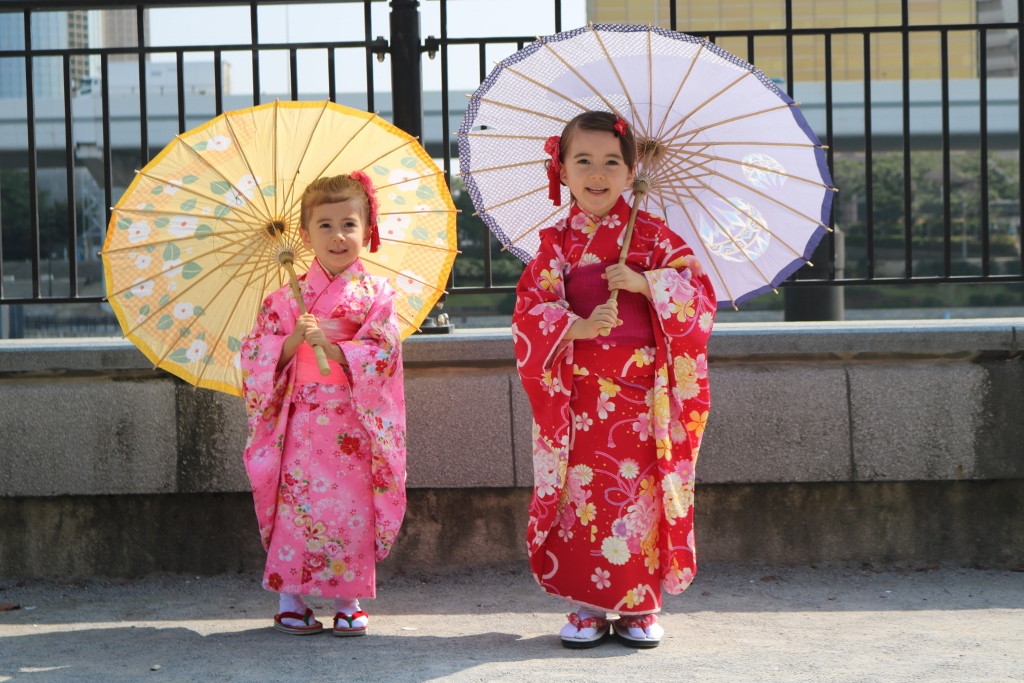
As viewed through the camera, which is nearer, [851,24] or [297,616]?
[297,616]

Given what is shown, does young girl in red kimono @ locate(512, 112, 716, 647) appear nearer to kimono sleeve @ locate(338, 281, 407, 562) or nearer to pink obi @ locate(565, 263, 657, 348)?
pink obi @ locate(565, 263, 657, 348)

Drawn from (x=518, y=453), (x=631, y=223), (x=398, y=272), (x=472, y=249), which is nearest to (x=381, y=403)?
(x=398, y=272)

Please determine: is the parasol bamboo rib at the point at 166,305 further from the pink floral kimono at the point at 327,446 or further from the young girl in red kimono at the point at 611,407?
the young girl in red kimono at the point at 611,407

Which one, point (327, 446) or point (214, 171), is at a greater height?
point (214, 171)

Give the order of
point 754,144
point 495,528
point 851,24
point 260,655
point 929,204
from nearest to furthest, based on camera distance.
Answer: point 260,655, point 754,144, point 495,528, point 851,24, point 929,204

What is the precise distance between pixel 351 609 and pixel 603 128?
186 cm

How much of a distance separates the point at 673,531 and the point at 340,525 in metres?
1.14

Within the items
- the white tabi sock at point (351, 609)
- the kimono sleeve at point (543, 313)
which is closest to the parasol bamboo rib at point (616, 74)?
the kimono sleeve at point (543, 313)

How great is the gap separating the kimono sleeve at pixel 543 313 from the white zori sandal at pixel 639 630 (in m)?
0.87

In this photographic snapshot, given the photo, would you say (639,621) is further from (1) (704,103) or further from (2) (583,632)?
(1) (704,103)

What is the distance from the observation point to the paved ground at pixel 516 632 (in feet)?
9.68

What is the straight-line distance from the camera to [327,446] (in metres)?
3.44

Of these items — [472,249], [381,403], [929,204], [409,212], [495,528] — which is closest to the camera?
[381,403]

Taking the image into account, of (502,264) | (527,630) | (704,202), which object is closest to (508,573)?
(527,630)
